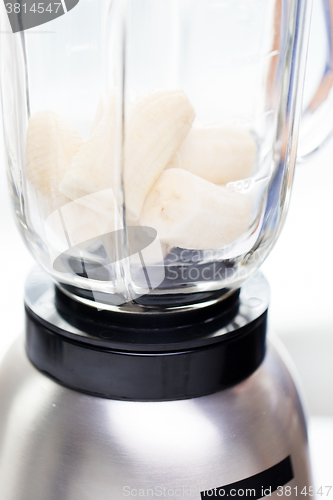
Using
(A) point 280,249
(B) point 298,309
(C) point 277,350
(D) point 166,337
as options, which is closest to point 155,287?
(D) point 166,337

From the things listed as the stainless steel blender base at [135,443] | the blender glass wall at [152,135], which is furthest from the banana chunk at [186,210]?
the stainless steel blender base at [135,443]

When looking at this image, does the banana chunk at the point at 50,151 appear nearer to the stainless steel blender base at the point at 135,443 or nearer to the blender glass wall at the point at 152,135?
the blender glass wall at the point at 152,135

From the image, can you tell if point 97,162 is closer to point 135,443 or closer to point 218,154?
point 218,154

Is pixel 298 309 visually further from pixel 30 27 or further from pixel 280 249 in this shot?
pixel 30 27

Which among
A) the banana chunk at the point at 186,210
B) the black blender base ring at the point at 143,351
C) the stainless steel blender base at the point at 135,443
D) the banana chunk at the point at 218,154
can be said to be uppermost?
the banana chunk at the point at 218,154

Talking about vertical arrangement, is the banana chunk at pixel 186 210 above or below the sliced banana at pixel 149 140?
below

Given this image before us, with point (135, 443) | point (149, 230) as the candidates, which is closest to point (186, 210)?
point (149, 230)

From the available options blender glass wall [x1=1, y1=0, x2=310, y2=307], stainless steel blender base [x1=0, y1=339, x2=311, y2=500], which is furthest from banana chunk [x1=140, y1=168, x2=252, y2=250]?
stainless steel blender base [x1=0, y1=339, x2=311, y2=500]
